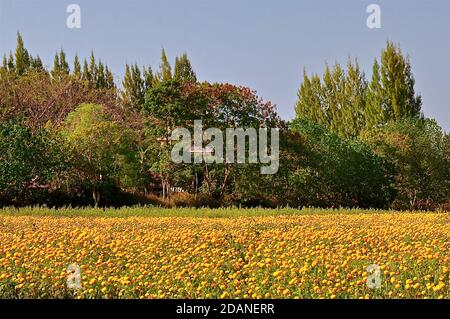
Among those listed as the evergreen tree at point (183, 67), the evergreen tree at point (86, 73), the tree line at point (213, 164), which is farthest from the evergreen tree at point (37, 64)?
the tree line at point (213, 164)

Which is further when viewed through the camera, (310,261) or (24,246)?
(24,246)

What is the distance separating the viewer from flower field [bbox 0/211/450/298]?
7.26 meters

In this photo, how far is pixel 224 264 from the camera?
28.2 ft

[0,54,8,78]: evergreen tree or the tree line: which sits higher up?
[0,54,8,78]: evergreen tree

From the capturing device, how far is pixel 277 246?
396 inches

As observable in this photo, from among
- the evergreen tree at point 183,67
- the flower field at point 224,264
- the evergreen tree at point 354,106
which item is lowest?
the flower field at point 224,264

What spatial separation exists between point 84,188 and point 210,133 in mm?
5415

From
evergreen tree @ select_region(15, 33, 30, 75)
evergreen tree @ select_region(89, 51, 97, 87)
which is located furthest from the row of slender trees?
evergreen tree @ select_region(15, 33, 30, 75)

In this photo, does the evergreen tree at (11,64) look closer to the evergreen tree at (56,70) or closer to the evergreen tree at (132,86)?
the evergreen tree at (56,70)

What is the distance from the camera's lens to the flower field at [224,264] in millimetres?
7258

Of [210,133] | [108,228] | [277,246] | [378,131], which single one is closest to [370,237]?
[277,246]

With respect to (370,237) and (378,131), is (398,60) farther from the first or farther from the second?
(370,237)

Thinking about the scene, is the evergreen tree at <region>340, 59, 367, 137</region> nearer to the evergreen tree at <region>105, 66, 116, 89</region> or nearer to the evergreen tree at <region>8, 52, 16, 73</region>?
the evergreen tree at <region>105, 66, 116, 89</region>
